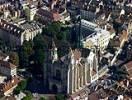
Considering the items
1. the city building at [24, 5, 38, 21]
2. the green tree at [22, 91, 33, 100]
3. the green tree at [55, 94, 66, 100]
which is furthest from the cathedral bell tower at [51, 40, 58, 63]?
the city building at [24, 5, 38, 21]

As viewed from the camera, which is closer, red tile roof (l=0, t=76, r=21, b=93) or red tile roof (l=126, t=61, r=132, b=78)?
red tile roof (l=0, t=76, r=21, b=93)

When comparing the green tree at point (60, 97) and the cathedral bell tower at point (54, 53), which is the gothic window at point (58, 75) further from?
the green tree at point (60, 97)

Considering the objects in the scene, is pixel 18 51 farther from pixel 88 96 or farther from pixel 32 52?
pixel 88 96

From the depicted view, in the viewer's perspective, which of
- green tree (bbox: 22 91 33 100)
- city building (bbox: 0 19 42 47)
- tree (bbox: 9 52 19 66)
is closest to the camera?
green tree (bbox: 22 91 33 100)

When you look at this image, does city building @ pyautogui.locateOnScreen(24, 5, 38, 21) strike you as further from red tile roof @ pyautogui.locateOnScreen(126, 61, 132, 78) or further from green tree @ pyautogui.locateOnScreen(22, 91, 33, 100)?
green tree @ pyautogui.locateOnScreen(22, 91, 33, 100)

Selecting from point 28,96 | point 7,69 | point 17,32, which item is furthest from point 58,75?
point 17,32

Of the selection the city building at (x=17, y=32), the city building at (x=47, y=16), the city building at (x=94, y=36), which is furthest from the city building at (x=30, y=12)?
the city building at (x=94, y=36)

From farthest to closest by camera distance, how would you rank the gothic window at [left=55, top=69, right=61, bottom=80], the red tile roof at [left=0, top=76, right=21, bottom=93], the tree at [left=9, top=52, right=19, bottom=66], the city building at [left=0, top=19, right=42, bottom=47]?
the city building at [left=0, top=19, right=42, bottom=47] < the tree at [left=9, top=52, right=19, bottom=66] < the gothic window at [left=55, top=69, right=61, bottom=80] < the red tile roof at [left=0, top=76, right=21, bottom=93]

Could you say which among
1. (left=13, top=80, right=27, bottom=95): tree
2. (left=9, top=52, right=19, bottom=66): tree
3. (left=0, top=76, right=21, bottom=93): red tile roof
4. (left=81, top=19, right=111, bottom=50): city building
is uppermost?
(left=81, top=19, right=111, bottom=50): city building

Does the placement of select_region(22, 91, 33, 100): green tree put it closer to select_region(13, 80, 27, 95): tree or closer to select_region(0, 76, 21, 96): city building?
select_region(13, 80, 27, 95): tree

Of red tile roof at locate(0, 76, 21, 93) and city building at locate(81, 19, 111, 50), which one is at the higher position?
city building at locate(81, 19, 111, 50)
